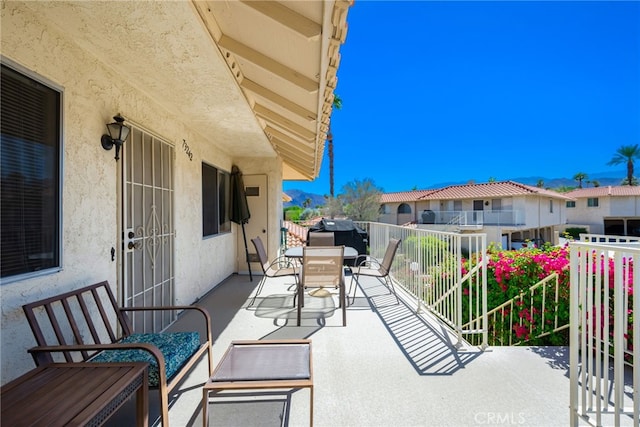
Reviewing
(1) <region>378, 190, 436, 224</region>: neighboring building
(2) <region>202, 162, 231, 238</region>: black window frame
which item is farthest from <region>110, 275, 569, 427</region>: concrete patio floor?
(1) <region>378, 190, 436, 224</region>: neighboring building

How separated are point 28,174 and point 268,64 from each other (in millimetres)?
1867

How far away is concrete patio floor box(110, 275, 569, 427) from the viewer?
1.97 meters

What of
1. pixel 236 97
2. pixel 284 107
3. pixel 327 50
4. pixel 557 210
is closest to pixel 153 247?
pixel 236 97

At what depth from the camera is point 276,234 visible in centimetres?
682

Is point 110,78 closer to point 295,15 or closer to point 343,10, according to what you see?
point 295,15

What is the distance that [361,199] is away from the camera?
19.8 metres

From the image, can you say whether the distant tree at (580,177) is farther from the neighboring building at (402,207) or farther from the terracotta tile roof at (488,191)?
the neighboring building at (402,207)

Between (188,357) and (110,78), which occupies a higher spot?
(110,78)

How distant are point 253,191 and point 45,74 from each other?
482cm

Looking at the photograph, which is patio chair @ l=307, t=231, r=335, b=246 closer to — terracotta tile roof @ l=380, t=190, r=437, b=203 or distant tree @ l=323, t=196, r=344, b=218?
distant tree @ l=323, t=196, r=344, b=218

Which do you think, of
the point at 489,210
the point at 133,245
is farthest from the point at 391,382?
the point at 489,210

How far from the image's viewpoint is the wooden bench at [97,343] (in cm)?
163

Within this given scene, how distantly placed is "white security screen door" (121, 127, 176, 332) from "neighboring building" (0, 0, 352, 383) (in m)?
0.02

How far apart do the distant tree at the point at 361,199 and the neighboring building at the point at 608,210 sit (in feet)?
81.6
